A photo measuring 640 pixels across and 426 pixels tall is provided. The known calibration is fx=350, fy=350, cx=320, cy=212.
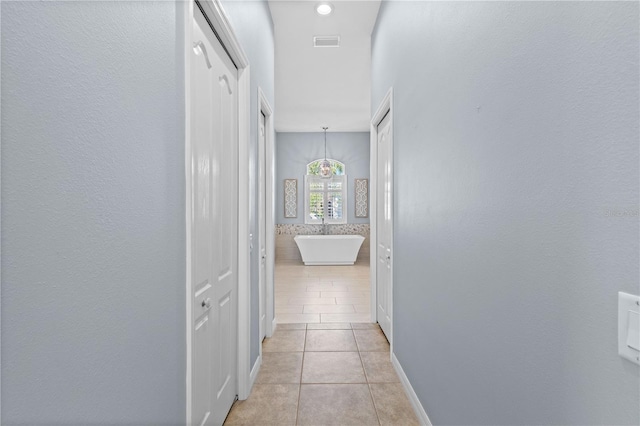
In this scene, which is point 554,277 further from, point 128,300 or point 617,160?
point 128,300

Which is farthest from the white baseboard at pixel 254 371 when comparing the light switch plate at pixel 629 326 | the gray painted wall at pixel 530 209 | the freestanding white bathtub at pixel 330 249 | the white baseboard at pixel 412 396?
the freestanding white bathtub at pixel 330 249

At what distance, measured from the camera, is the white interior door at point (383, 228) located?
3.17 meters

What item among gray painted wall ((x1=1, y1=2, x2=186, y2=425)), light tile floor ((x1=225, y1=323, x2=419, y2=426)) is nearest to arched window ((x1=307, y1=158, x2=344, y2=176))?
light tile floor ((x1=225, y1=323, x2=419, y2=426))

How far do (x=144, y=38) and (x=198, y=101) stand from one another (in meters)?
0.54

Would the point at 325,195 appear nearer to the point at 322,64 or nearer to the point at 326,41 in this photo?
the point at 322,64

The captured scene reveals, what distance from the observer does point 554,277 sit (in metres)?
0.86

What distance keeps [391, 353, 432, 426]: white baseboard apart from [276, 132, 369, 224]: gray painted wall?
613 cm

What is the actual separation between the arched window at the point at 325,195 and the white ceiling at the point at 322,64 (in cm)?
129

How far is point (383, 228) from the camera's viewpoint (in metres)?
3.43

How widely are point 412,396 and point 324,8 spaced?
3.16 m

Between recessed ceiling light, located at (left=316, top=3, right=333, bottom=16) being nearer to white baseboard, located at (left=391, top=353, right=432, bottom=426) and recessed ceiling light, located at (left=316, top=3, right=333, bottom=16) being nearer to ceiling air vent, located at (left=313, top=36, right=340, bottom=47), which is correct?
ceiling air vent, located at (left=313, top=36, right=340, bottom=47)

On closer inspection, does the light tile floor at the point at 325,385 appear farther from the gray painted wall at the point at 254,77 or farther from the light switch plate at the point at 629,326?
the light switch plate at the point at 629,326

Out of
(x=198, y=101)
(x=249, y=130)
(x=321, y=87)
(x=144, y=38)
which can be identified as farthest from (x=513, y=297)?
(x=321, y=87)

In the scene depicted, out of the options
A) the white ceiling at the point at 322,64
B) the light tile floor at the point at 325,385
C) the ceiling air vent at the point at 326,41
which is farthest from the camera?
the ceiling air vent at the point at 326,41
